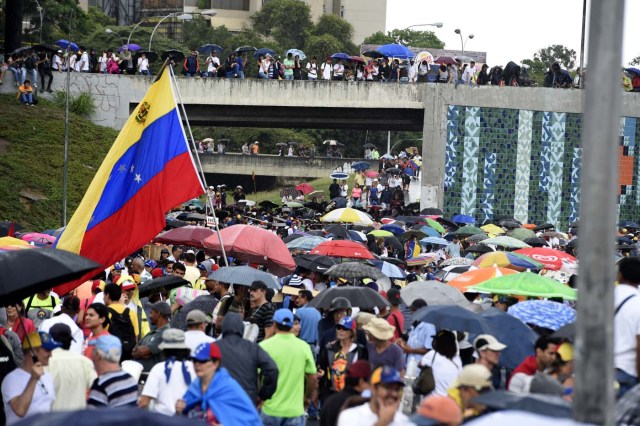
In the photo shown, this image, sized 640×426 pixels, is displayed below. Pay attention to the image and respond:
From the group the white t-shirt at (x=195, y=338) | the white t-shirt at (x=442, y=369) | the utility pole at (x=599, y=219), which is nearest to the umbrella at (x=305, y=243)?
the white t-shirt at (x=442, y=369)

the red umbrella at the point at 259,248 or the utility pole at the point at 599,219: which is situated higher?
the utility pole at the point at 599,219

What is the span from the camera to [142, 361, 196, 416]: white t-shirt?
29.8ft

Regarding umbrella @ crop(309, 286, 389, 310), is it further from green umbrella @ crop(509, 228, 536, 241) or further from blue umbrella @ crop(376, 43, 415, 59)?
blue umbrella @ crop(376, 43, 415, 59)

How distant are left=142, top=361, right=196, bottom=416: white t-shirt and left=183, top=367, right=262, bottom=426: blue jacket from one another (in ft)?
0.96

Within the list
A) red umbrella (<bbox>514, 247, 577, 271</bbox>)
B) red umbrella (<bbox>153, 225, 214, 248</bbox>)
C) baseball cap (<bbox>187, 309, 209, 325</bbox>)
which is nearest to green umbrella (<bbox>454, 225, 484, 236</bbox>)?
red umbrella (<bbox>514, 247, 577, 271</bbox>)

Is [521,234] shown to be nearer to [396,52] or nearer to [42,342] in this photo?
[396,52]

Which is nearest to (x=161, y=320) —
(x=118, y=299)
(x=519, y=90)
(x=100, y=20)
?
(x=118, y=299)

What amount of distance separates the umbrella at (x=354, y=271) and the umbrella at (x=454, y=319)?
185 inches

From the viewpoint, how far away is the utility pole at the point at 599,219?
6109 millimetres

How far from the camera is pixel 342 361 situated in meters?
11.4

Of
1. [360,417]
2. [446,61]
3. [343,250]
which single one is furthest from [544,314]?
[446,61]

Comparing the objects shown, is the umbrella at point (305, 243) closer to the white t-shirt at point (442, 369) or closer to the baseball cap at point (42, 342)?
the white t-shirt at point (442, 369)

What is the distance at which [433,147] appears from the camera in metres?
47.5

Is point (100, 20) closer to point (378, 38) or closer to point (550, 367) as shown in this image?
point (378, 38)
